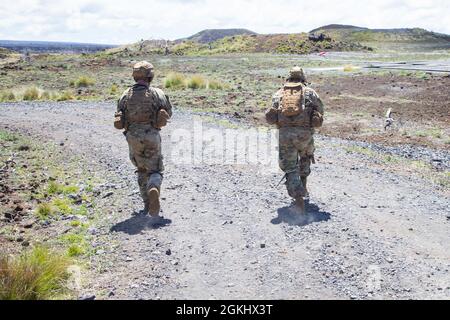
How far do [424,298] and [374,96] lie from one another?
19.2m

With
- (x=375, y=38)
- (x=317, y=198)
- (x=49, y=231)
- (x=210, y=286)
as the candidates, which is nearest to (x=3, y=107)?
(x=49, y=231)

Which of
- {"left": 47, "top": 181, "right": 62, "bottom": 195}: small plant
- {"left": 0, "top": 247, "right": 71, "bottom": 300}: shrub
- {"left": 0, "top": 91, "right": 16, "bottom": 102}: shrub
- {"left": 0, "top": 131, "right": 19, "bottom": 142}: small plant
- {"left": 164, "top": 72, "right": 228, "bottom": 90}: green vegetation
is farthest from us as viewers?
{"left": 164, "top": 72, "right": 228, "bottom": 90}: green vegetation

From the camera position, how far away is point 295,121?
729 centimetres

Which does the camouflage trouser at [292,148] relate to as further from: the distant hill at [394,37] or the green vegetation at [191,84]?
the distant hill at [394,37]

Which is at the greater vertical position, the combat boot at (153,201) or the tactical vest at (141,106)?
the tactical vest at (141,106)

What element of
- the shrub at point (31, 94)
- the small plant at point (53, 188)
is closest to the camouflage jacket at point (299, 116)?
the small plant at point (53, 188)

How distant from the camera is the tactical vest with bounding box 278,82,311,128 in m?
7.14

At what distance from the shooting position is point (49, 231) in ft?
23.4

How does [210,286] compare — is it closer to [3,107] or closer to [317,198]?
[317,198]

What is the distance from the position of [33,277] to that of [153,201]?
2.35 metres

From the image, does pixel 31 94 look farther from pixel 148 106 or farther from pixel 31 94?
pixel 148 106

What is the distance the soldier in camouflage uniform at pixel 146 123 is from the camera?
6.93 meters

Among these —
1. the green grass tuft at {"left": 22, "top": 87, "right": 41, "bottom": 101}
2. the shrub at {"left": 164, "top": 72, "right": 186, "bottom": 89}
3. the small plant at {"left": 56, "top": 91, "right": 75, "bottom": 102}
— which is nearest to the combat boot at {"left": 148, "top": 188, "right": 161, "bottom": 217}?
the small plant at {"left": 56, "top": 91, "right": 75, "bottom": 102}

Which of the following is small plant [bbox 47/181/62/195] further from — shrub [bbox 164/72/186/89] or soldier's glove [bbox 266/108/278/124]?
shrub [bbox 164/72/186/89]
